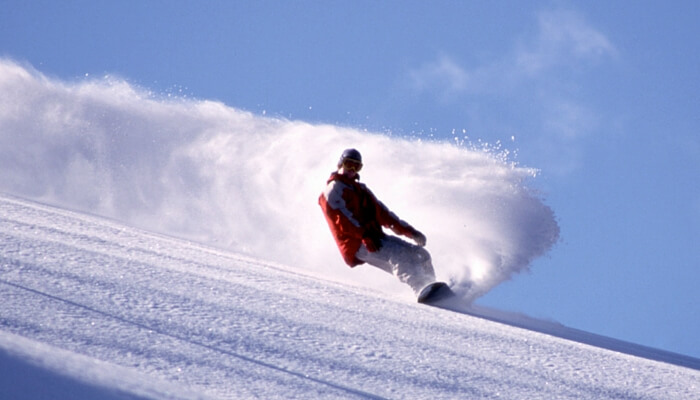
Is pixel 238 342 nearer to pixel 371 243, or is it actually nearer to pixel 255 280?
pixel 255 280

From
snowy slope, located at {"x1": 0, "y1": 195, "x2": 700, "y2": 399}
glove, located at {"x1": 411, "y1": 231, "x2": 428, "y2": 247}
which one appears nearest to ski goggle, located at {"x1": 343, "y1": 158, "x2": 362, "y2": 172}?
glove, located at {"x1": 411, "y1": 231, "x2": 428, "y2": 247}

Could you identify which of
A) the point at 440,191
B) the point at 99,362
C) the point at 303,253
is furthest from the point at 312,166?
the point at 99,362

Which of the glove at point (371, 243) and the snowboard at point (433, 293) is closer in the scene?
the snowboard at point (433, 293)

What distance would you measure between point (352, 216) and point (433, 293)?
4.00 feet

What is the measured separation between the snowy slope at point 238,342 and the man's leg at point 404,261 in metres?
0.92

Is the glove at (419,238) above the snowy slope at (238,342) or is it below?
above

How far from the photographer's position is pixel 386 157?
13.2 m

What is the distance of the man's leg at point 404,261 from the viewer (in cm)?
858

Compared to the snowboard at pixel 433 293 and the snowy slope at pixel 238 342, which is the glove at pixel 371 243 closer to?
the snowboard at pixel 433 293

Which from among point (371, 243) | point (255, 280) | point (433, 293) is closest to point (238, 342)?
point (255, 280)

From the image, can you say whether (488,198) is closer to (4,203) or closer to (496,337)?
(496,337)

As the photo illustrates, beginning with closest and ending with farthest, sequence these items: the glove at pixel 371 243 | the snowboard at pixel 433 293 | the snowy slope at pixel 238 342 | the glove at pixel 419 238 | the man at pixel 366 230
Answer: the snowy slope at pixel 238 342 → the snowboard at pixel 433 293 → the man at pixel 366 230 → the glove at pixel 371 243 → the glove at pixel 419 238

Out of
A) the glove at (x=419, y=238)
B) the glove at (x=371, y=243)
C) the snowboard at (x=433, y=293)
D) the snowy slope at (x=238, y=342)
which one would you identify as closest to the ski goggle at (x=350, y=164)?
the glove at (x=371, y=243)

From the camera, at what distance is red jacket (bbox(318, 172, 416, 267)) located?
8906mm
